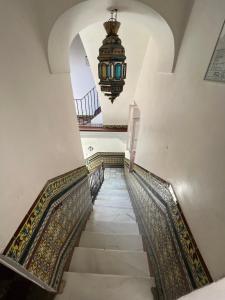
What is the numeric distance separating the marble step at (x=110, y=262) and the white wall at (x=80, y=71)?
6968 millimetres

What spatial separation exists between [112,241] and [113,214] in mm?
1022

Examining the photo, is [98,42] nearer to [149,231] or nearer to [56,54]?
[56,54]

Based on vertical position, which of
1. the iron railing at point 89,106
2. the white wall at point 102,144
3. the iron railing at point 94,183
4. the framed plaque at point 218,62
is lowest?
the white wall at point 102,144

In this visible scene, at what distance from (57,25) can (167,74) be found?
123cm

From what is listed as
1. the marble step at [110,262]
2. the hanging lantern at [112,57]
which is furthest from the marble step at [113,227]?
the hanging lantern at [112,57]

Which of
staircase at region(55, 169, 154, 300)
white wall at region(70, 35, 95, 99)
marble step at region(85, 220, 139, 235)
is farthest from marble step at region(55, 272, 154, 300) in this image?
white wall at region(70, 35, 95, 99)

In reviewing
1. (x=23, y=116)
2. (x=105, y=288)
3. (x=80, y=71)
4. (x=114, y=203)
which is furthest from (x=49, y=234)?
(x=80, y=71)

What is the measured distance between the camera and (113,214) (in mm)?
3746

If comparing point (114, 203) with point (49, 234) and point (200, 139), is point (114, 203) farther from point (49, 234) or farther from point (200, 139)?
point (200, 139)

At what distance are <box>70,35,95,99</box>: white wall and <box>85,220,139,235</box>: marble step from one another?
6282mm

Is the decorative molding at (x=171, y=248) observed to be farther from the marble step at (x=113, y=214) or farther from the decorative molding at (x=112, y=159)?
the decorative molding at (x=112, y=159)

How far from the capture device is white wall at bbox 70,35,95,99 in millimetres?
7793

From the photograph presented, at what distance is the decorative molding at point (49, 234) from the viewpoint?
147 centimetres

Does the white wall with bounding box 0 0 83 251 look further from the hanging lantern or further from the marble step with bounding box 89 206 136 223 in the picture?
the marble step with bounding box 89 206 136 223
